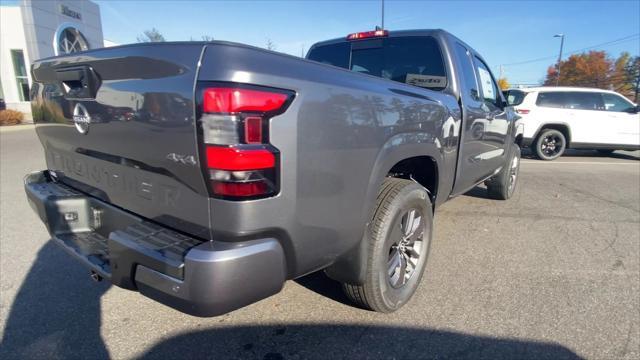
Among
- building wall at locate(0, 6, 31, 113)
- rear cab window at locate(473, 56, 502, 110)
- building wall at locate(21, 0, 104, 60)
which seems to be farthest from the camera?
building wall at locate(0, 6, 31, 113)

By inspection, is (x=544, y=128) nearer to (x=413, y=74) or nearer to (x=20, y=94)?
(x=413, y=74)

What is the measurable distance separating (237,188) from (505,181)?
4.83 metres

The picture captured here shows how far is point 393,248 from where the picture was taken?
267cm

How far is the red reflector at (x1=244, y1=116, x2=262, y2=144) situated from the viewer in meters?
1.44

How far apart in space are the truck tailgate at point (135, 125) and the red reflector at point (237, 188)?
69 mm

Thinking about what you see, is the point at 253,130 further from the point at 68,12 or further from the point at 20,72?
the point at 20,72

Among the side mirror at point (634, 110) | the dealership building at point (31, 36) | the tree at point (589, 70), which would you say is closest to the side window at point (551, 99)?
the side mirror at point (634, 110)

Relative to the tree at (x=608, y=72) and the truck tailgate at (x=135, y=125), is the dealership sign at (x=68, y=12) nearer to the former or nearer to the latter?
the truck tailgate at (x=135, y=125)

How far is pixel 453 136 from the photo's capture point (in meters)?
3.03

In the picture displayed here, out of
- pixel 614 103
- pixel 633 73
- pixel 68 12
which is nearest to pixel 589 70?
pixel 633 73

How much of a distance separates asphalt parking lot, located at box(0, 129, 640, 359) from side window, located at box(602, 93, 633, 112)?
7.69m

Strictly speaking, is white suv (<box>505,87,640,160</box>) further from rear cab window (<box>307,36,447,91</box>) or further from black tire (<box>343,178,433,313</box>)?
black tire (<box>343,178,433,313</box>)

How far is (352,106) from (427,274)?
1.95 metres

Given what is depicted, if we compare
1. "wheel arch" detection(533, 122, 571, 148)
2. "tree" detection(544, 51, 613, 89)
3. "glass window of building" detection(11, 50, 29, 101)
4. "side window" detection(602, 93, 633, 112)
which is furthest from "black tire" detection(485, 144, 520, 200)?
"tree" detection(544, 51, 613, 89)
